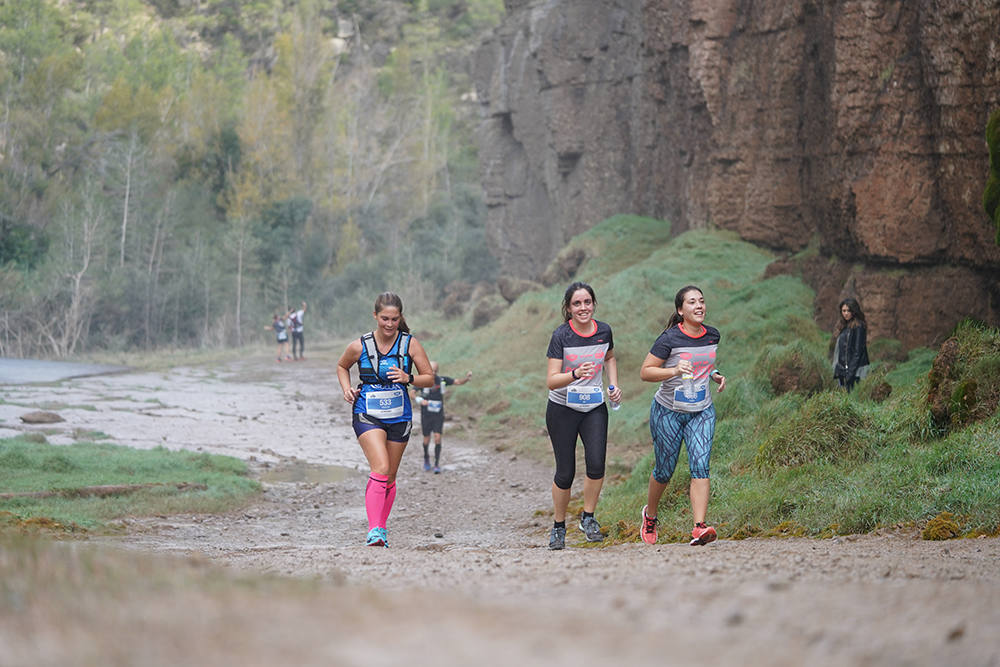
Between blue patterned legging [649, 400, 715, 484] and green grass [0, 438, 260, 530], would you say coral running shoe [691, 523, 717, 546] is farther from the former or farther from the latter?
green grass [0, 438, 260, 530]

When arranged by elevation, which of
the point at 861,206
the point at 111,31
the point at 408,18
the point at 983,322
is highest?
the point at 408,18

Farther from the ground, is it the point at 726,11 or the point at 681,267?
Answer: the point at 726,11

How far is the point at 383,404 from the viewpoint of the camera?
7.91 metres

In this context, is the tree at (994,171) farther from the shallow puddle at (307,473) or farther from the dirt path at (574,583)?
the shallow puddle at (307,473)

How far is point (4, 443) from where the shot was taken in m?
13.2

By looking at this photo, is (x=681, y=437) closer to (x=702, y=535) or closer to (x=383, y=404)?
(x=702, y=535)

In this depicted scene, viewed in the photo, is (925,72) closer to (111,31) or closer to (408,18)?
(111,31)

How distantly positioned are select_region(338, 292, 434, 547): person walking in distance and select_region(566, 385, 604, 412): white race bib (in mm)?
1109

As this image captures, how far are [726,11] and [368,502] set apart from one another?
16564mm

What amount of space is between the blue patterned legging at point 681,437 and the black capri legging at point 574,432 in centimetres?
39

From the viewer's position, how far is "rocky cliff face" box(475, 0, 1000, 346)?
13172 mm

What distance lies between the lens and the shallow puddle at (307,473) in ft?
46.2

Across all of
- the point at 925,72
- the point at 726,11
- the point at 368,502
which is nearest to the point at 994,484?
the point at 368,502

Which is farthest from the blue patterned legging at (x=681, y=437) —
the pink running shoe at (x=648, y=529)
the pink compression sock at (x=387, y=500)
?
the pink compression sock at (x=387, y=500)
